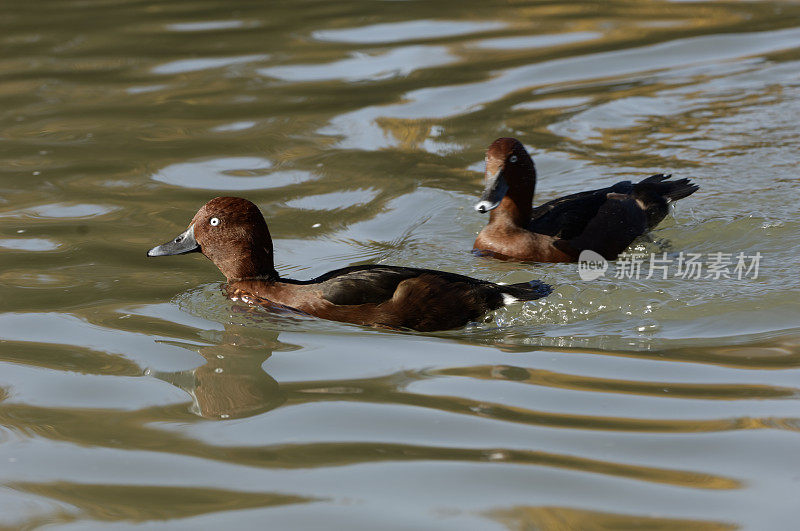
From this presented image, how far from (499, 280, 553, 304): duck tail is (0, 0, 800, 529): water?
12cm

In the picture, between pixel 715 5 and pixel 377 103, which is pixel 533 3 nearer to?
pixel 715 5

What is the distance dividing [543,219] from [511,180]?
0.34m

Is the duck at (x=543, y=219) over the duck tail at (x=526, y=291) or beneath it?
over

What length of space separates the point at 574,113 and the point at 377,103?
187cm

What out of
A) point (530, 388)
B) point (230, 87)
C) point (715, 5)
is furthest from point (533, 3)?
point (530, 388)

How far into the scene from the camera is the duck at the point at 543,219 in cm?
724

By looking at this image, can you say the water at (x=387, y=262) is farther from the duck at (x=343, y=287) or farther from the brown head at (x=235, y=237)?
the brown head at (x=235, y=237)

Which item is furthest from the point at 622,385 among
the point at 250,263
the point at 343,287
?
the point at 250,263

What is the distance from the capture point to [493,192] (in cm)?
740

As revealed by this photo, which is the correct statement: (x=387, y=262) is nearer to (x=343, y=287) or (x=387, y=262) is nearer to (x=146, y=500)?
(x=343, y=287)

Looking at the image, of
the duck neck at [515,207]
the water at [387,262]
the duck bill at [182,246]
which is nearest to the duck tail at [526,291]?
the water at [387,262]

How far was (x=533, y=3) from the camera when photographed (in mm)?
13227

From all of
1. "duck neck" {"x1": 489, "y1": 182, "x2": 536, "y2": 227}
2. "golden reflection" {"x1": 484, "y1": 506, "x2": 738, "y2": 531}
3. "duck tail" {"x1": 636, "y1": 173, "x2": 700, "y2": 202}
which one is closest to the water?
"golden reflection" {"x1": 484, "y1": 506, "x2": 738, "y2": 531}

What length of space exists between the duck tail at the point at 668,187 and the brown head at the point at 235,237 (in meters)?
3.02
